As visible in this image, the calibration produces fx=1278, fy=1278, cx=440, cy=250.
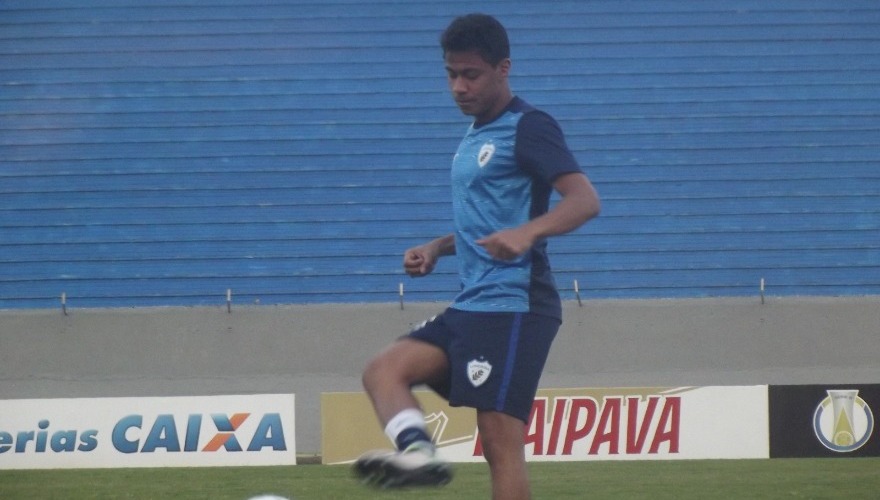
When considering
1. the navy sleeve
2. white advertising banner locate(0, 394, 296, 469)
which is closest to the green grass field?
white advertising banner locate(0, 394, 296, 469)

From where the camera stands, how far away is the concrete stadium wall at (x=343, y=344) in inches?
560

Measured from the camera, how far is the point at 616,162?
48.7 feet

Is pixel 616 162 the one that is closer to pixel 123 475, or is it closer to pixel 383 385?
pixel 123 475

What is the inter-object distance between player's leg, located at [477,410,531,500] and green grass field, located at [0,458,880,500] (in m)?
4.61

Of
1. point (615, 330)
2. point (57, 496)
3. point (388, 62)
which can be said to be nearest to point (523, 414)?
point (57, 496)

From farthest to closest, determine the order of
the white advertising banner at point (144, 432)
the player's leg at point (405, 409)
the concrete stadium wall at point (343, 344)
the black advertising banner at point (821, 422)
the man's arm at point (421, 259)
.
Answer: the concrete stadium wall at point (343, 344), the black advertising banner at point (821, 422), the white advertising banner at point (144, 432), the man's arm at point (421, 259), the player's leg at point (405, 409)

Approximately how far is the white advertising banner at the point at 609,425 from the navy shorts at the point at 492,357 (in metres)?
7.20

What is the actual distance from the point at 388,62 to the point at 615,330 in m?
4.17

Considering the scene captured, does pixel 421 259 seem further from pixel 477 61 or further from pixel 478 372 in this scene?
pixel 477 61

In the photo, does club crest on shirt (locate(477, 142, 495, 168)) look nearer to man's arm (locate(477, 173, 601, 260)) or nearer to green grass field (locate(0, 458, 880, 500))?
man's arm (locate(477, 173, 601, 260))

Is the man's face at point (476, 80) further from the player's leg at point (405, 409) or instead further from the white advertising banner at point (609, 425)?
the white advertising banner at point (609, 425)

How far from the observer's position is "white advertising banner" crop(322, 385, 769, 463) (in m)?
10.7

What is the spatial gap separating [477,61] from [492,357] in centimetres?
80

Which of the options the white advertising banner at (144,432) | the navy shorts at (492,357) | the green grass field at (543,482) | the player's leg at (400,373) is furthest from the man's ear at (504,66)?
the white advertising banner at (144,432)
